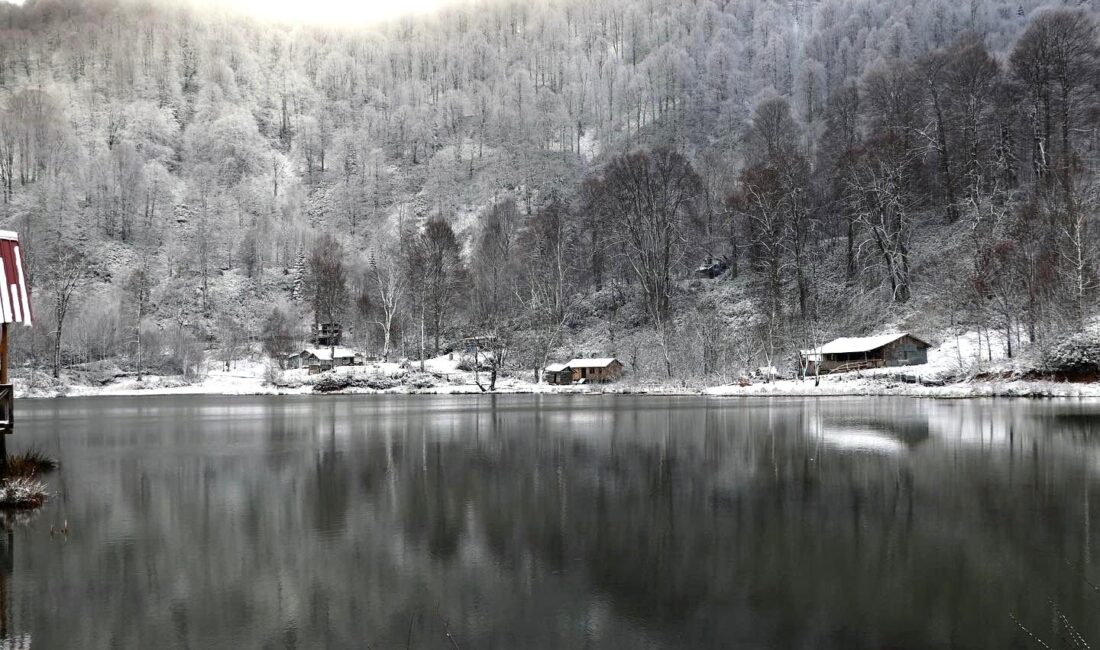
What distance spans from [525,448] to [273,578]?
14116 mm

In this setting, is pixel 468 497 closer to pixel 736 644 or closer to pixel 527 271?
pixel 736 644

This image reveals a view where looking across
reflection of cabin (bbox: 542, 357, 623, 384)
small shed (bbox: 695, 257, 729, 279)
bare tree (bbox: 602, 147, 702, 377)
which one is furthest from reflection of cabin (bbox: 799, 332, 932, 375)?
small shed (bbox: 695, 257, 729, 279)

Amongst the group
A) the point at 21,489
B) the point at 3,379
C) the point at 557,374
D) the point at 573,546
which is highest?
the point at 3,379

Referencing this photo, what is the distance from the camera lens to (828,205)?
8381 cm

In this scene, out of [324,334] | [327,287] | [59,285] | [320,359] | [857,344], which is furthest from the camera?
[324,334]

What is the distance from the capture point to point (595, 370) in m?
73.6

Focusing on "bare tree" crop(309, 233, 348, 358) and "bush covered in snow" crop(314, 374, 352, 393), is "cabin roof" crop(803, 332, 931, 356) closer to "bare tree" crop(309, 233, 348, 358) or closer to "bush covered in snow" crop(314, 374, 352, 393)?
"bush covered in snow" crop(314, 374, 352, 393)

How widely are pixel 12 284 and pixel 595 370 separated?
58.5m

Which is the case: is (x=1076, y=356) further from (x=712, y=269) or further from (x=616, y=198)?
(x=712, y=269)

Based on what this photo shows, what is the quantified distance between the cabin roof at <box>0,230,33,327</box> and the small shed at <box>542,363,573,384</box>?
5720cm

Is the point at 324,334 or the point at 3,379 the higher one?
the point at 324,334

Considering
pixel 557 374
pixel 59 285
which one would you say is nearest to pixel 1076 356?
pixel 557 374

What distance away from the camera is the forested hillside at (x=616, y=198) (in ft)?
235

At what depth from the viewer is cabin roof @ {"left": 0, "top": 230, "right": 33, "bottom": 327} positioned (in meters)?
17.8
